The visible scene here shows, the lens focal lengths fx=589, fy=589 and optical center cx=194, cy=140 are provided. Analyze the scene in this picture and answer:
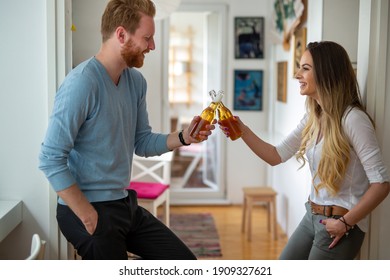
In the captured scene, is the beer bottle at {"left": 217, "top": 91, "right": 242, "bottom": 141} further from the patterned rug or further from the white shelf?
the patterned rug

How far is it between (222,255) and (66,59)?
→ 206 cm

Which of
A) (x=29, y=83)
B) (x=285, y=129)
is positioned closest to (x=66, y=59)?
(x=29, y=83)

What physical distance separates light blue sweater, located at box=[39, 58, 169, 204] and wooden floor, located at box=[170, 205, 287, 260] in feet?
6.34

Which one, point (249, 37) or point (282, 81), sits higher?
point (249, 37)

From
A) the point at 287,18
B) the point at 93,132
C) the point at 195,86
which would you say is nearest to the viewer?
the point at 93,132

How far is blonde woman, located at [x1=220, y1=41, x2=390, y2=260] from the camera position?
1.79 meters

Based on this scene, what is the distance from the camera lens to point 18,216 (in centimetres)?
195

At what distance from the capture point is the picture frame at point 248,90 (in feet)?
15.9

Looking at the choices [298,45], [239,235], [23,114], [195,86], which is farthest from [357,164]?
[195,86]

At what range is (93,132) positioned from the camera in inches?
66.3

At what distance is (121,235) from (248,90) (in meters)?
3.24

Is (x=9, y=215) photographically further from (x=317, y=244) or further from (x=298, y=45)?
(x=298, y=45)

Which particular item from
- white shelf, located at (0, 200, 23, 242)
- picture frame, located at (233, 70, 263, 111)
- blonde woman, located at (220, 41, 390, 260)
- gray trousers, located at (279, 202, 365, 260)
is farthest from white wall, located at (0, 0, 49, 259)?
picture frame, located at (233, 70, 263, 111)
